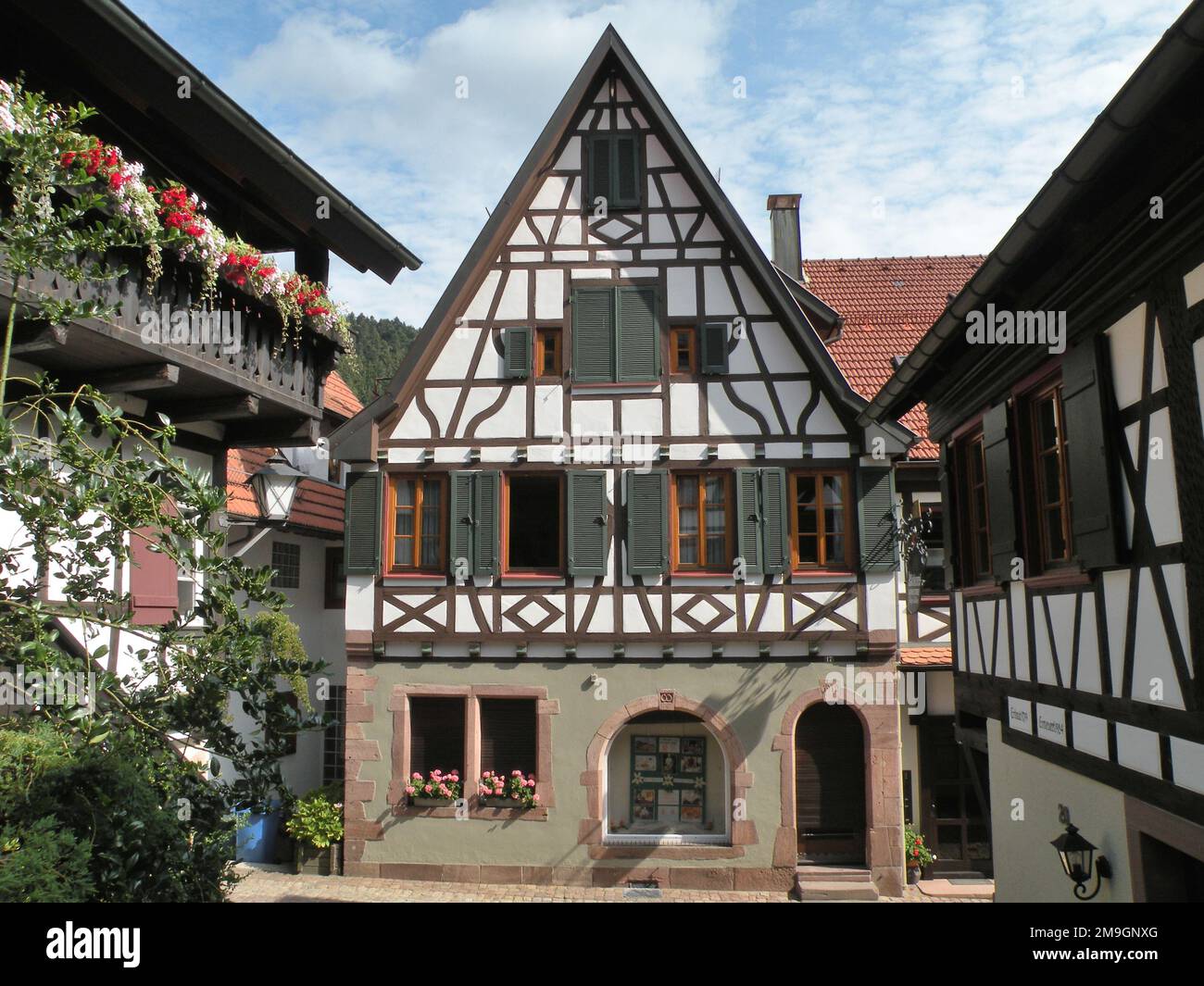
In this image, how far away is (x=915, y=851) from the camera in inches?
529

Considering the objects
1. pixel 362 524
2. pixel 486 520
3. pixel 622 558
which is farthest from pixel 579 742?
pixel 362 524

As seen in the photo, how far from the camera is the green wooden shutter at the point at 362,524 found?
1354cm

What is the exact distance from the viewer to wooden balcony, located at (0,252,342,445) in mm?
6758

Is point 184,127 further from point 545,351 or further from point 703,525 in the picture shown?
point 703,525

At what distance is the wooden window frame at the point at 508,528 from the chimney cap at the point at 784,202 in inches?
292

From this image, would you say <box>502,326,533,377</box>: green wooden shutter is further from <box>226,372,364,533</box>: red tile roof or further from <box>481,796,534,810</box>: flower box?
<box>481,796,534,810</box>: flower box

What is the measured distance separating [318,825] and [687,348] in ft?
28.0

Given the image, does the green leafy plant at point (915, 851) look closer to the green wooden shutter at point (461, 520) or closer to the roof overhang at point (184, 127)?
the green wooden shutter at point (461, 520)

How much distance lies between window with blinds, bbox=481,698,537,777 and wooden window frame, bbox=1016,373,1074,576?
317 inches

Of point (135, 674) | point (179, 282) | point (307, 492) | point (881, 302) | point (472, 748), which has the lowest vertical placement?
point (472, 748)

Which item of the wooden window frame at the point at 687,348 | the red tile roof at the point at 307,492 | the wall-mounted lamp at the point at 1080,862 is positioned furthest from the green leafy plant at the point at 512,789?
the wall-mounted lamp at the point at 1080,862

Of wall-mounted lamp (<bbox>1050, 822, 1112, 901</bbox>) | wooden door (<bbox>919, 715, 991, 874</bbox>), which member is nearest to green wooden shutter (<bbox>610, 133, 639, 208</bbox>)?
wooden door (<bbox>919, 715, 991, 874</bbox>)
